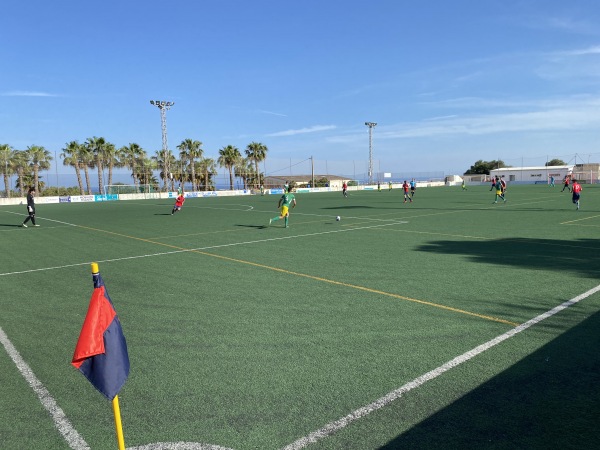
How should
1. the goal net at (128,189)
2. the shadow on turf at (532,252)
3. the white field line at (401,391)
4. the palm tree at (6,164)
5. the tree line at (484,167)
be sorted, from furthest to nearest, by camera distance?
the tree line at (484,167) → the goal net at (128,189) → the palm tree at (6,164) → the shadow on turf at (532,252) → the white field line at (401,391)

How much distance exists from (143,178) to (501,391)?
67314mm

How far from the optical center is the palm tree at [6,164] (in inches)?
2049

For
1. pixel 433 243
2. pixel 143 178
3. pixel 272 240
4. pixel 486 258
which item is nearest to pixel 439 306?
pixel 486 258

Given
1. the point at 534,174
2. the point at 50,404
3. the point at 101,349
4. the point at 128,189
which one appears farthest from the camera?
the point at 534,174

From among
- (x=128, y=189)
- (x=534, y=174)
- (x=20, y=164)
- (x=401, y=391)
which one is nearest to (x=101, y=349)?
(x=401, y=391)

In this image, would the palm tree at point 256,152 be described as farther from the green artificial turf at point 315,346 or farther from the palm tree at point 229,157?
the green artificial turf at point 315,346

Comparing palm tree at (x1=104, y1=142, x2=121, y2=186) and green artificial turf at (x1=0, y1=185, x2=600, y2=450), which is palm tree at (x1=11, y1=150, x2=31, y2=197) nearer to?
palm tree at (x1=104, y1=142, x2=121, y2=186)

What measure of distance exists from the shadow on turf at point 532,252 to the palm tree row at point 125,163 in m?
38.6

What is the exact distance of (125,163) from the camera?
230ft

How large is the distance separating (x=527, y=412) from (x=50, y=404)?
4.56 m

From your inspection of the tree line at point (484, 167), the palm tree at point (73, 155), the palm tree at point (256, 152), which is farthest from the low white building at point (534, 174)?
the palm tree at point (73, 155)

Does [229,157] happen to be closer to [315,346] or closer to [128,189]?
[128,189]

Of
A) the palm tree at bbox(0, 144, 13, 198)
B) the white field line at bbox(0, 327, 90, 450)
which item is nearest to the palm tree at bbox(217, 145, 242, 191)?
the palm tree at bbox(0, 144, 13, 198)

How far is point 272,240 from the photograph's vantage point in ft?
51.1
